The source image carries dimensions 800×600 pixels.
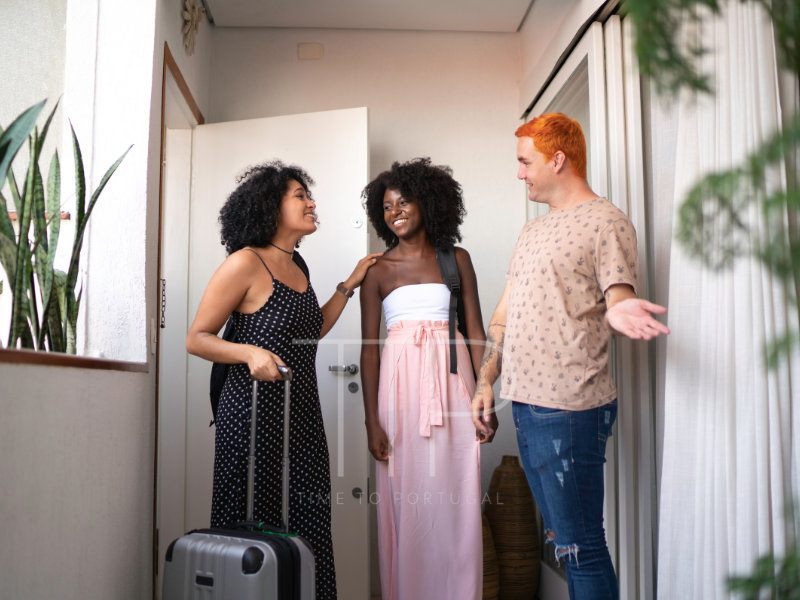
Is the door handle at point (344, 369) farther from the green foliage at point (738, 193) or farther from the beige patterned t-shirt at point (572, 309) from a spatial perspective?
the green foliage at point (738, 193)

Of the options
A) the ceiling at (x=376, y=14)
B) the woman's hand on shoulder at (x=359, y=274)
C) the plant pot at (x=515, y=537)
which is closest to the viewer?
the woman's hand on shoulder at (x=359, y=274)

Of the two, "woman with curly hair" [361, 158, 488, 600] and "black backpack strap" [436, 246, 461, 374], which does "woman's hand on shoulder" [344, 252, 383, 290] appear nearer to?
"woman with curly hair" [361, 158, 488, 600]

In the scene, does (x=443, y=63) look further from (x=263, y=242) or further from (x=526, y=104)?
(x=263, y=242)

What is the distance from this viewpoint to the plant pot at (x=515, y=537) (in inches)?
105

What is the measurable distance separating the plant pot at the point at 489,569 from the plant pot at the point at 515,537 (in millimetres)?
71

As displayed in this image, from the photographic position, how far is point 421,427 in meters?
2.04

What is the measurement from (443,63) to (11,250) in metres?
2.47

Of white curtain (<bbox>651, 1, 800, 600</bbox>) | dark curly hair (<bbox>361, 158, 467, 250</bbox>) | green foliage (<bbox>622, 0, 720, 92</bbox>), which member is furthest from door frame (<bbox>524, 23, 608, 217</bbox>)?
green foliage (<bbox>622, 0, 720, 92</bbox>)

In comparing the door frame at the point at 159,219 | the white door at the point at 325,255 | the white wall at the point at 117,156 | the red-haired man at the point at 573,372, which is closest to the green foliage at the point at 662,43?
the red-haired man at the point at 573,372

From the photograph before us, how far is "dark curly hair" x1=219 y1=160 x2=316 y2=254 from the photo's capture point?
1.96 metres

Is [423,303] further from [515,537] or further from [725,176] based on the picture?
[725,176]

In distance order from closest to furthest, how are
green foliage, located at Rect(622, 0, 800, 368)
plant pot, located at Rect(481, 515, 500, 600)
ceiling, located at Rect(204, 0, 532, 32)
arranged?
1. green foliage, located at Rect(622, 0, 800, 368)
2. plant pot, located at Rect(481, 515, 500, 600)
3. ceiling, located at Rect(204, 0, 532, 32)

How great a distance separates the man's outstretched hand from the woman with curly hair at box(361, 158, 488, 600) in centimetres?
84

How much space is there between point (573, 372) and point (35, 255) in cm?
136
